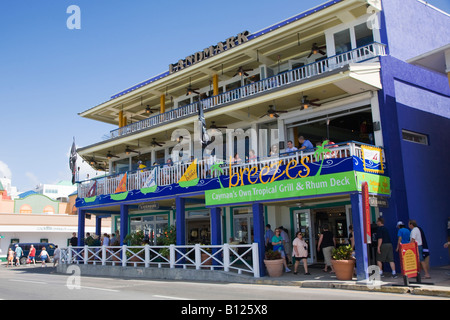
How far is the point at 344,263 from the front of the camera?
484 inches

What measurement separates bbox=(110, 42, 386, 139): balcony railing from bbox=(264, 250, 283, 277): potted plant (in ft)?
20.4

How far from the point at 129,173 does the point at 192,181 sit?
19.3 feet

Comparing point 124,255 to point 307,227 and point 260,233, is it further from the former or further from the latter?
point 307,227

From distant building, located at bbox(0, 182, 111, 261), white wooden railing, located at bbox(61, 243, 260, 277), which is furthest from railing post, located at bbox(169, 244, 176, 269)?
distant building, located at bbox(0, 182, 111, 261)

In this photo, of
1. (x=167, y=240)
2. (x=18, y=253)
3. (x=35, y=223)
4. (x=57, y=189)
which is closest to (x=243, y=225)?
(x=167, y=240)

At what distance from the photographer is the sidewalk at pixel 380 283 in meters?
10.0

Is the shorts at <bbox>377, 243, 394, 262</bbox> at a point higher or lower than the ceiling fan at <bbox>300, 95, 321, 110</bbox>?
lower

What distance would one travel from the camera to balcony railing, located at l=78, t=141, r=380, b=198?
44.3 feet

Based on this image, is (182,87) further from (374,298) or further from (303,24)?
(374,298)

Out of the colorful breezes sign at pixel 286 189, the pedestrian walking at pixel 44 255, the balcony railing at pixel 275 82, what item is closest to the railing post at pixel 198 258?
the colorful breezes sign at pixel 286 189

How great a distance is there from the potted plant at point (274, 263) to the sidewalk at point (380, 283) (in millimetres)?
220

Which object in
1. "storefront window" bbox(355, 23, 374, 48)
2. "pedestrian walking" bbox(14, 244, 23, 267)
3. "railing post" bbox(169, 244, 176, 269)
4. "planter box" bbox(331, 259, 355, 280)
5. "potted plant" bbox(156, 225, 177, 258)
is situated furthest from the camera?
"pedestrian walking" bbox(14, 244, 23, 267)

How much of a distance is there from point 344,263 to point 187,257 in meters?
6.31

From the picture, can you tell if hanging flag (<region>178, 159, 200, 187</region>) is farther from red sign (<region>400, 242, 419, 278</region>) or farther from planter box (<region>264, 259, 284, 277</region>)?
red sign (<region>400, 242, 419, 278</region>)
